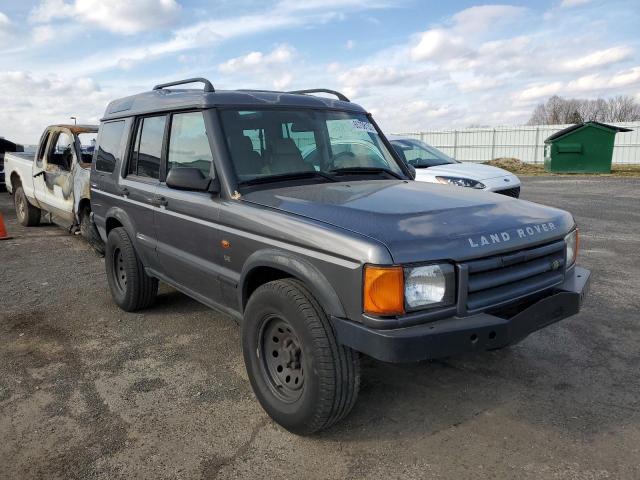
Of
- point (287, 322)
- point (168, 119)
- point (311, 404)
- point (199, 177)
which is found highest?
point (168, 119)

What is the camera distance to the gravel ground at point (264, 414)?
2701mm

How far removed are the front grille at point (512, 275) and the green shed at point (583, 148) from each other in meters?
21.6

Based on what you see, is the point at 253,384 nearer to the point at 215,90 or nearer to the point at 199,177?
the point at 199,177

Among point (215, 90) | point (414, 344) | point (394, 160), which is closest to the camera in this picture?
point (414, 344)

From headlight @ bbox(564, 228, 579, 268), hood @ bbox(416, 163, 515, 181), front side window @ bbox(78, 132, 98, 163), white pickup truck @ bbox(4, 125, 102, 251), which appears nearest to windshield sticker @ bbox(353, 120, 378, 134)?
headlight @ bbox(564, 228, 579, 268)

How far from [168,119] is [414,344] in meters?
2.71

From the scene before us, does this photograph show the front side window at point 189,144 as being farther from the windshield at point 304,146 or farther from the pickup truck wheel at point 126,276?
the pickup truck wheel at point 126,276

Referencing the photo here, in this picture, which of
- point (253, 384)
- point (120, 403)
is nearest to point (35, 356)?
point (120, 403)

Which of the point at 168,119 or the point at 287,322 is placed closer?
the point at 287,322

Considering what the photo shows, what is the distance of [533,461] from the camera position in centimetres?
268

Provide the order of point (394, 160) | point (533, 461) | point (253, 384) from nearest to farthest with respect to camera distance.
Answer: point (533, 461) < point (253, 384) < point (394, 160)

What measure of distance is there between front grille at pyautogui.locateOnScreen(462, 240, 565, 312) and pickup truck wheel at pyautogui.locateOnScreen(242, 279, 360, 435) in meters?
0.71

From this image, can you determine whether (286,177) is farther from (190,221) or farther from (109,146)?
(109,146)

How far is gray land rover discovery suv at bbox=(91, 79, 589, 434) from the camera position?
2527mm
